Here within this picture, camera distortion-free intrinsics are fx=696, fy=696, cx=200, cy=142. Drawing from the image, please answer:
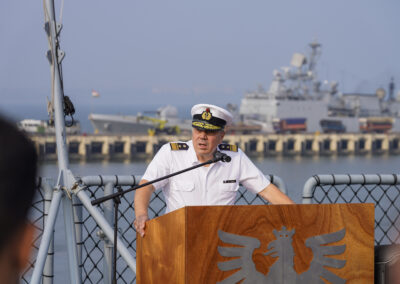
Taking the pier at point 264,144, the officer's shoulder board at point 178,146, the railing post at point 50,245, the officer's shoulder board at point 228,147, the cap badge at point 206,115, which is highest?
the cap badge at point 206,115

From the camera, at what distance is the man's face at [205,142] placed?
2869 mm

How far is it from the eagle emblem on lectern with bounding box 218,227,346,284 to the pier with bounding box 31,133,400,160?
57.2m

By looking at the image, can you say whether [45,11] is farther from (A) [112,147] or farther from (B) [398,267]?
(A) [112,147]

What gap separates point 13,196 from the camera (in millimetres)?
608

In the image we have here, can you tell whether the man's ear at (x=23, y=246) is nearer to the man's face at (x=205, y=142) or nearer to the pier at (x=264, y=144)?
the man's face at (x=205, y=142)

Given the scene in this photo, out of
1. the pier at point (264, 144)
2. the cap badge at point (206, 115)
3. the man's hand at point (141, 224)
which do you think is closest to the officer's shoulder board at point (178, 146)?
the cap badge at point (206, 115)

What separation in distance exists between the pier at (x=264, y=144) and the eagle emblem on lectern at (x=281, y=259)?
5725 centimetres

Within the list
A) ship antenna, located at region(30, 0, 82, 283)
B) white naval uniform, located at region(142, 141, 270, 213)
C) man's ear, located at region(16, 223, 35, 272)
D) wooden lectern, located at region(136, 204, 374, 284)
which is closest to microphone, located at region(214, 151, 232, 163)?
wooden lectern, located at region(136, 204, 374, 284)

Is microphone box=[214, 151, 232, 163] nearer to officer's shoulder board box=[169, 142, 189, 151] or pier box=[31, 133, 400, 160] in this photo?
officer's shoulder board box=[169, 142, 189, 151]

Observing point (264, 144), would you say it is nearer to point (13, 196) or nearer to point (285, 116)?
point (285, 116)

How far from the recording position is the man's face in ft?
9.41

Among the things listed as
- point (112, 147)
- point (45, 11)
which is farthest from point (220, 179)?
point (112, 147)

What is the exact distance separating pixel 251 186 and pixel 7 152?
2.44 metres

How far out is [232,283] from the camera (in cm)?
208
